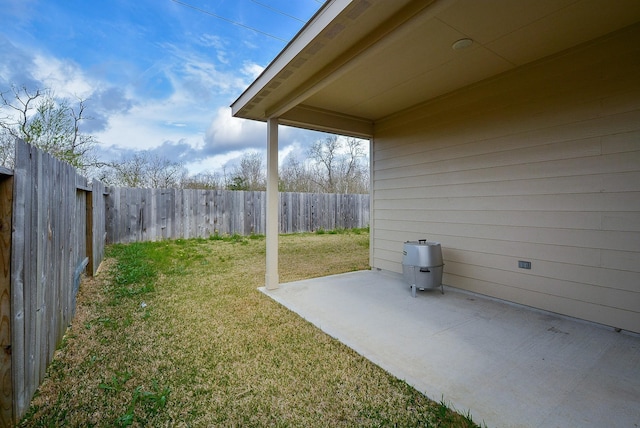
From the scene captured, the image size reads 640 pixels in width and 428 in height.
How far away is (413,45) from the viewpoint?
105 inches

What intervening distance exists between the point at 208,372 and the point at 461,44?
3.42 metres

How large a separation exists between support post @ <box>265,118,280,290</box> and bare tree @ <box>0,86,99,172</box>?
4.90 m

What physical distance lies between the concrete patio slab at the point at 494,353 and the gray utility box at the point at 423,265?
19cm

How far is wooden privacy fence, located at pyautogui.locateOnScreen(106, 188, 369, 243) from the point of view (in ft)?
26.0

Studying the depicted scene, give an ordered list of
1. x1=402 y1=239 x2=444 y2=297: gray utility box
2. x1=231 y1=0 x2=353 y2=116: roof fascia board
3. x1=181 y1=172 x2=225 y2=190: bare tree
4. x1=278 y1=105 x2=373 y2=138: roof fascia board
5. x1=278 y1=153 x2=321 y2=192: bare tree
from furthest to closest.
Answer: x1=278 y1=153 x2=321 y2=192: bare tree, x1=181 y1=172 x2=225 y2=190: bare tree, x1=278 y1=105 x2=373 y2=138: roof fascia board, x1=402 y1=239 x2=444 y2=297: gray utility box, x1=231 y1=0 x2=353 y2=116: roof fascia board

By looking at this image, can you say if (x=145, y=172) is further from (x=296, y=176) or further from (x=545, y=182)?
(x=545, y=182)

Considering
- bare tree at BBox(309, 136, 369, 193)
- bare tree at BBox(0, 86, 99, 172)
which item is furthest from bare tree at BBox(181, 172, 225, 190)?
bare tree at BBox(0, 86, 99, 172)

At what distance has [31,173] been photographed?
1.65m

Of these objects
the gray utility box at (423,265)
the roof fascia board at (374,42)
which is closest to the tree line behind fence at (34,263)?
the roof fascia board at (374,42)

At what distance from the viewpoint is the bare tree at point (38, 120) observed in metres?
5.63

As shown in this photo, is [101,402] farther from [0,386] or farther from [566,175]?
[566,175]

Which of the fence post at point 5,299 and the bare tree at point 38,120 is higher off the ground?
the bare tree at point 38,120

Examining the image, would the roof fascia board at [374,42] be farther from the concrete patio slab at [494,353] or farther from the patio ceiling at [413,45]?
the concrete patio slab at [494,353]

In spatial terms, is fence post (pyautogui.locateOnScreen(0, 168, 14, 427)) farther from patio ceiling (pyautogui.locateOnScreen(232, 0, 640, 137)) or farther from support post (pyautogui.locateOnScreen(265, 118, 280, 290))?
support post (pyautogui.locateOnScreen(265, 118, 280, 290))
